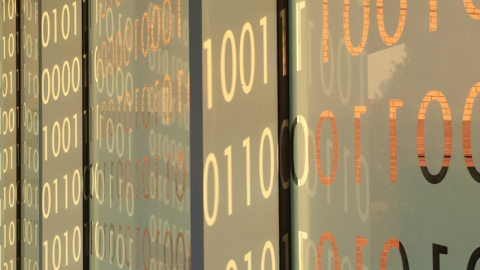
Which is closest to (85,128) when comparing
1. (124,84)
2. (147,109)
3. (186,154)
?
(124,84)

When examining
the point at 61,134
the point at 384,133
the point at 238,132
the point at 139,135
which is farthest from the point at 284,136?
the point at 61,134

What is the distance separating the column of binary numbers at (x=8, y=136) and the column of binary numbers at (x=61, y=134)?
924 mm

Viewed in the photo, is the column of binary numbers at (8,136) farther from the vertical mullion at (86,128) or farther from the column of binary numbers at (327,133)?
the column of binary numbers at (327,133)

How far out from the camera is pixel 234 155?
152 cm

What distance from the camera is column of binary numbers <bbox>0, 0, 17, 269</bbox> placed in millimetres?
4094

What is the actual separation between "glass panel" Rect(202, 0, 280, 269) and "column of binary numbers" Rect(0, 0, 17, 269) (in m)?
2.89

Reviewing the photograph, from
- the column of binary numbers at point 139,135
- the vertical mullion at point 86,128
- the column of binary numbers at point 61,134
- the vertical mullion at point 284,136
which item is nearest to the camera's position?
the vertical mullion at point 284,136

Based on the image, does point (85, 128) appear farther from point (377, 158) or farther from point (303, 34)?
point (377, 158)

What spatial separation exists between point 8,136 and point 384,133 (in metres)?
3.57

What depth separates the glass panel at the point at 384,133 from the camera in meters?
0.96

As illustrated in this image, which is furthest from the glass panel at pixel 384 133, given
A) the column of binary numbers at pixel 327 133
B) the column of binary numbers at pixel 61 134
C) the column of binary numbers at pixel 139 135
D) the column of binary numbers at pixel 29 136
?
the column of binary numbers at pixel 29 136

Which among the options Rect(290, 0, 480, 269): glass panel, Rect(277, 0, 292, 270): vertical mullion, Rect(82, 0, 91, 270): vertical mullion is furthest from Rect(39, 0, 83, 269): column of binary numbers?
Rect(290, 0, 480, 269): glass panel

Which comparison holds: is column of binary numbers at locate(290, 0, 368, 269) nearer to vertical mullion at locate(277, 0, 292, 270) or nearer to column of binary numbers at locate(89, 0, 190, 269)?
vertical mullion at locate(277, 0, 292, 270)

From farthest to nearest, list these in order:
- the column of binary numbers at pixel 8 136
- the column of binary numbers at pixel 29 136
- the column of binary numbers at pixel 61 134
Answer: the column of binary numbers at pixel 8 136 < the column of binary numbers at pixel 29 136 < the column of binary numbers at pixel 61 134
